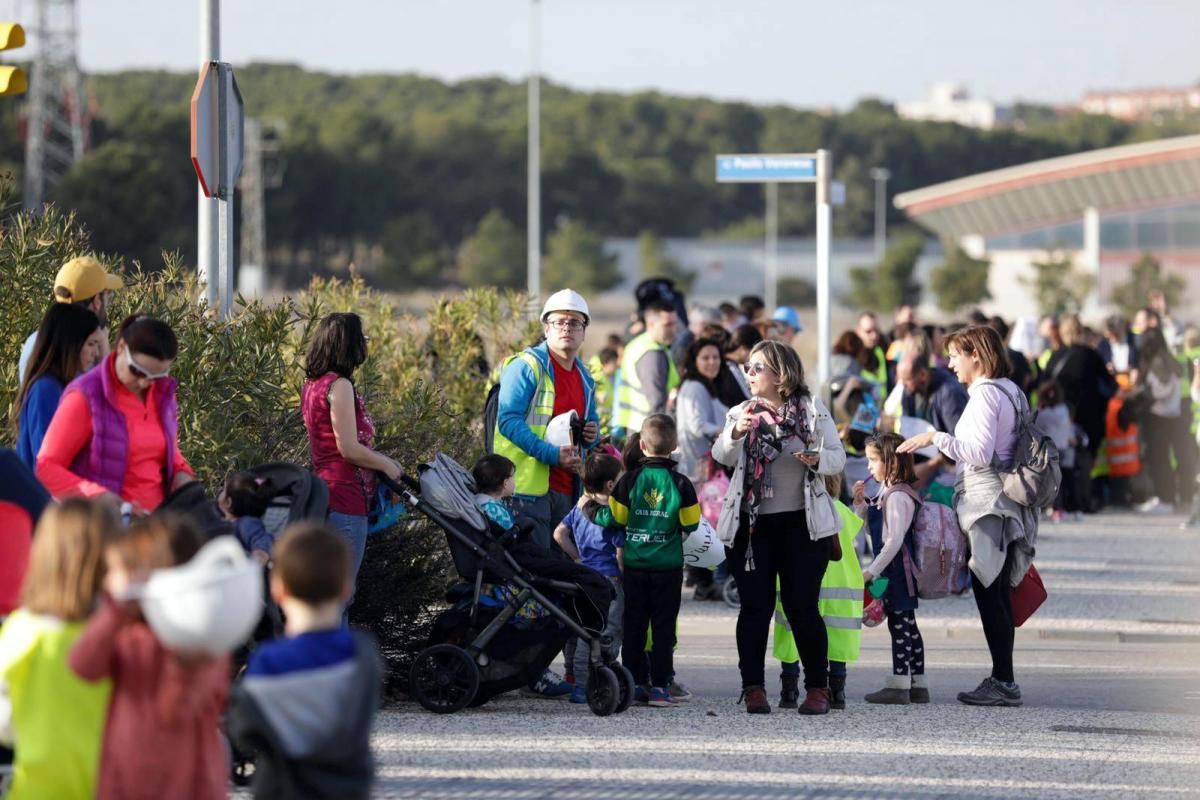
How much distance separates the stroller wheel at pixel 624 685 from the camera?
28.2 ft

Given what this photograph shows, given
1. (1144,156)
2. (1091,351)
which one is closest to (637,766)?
(1091,351)

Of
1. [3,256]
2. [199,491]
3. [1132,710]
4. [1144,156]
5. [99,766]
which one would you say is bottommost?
[1132,710]

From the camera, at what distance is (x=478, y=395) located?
48.9ft

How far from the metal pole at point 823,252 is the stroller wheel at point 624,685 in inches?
244

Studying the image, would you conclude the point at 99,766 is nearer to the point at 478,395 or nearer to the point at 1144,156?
the point at 478,395

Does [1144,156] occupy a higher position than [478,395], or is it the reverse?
[1144,156]

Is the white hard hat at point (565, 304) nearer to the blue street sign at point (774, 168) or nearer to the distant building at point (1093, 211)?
the blue street sign at point (774, 168)

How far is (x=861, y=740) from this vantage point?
809 centimetres

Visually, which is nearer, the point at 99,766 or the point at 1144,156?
the point at 99,766

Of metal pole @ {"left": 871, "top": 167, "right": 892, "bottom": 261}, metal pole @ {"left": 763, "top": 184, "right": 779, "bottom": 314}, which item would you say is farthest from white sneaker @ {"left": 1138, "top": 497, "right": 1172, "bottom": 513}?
metal pole @ {"left": 871, "top": 167, "right": 892, "bottom": 261}

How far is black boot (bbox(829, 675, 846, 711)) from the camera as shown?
9039 mm

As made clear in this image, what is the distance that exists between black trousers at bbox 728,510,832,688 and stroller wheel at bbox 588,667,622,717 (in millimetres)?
634

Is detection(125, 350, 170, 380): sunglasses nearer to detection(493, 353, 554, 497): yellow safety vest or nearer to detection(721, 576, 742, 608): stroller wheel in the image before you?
detection(493, 353, 554, 497): yellow safety vest

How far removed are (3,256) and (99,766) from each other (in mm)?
4790
